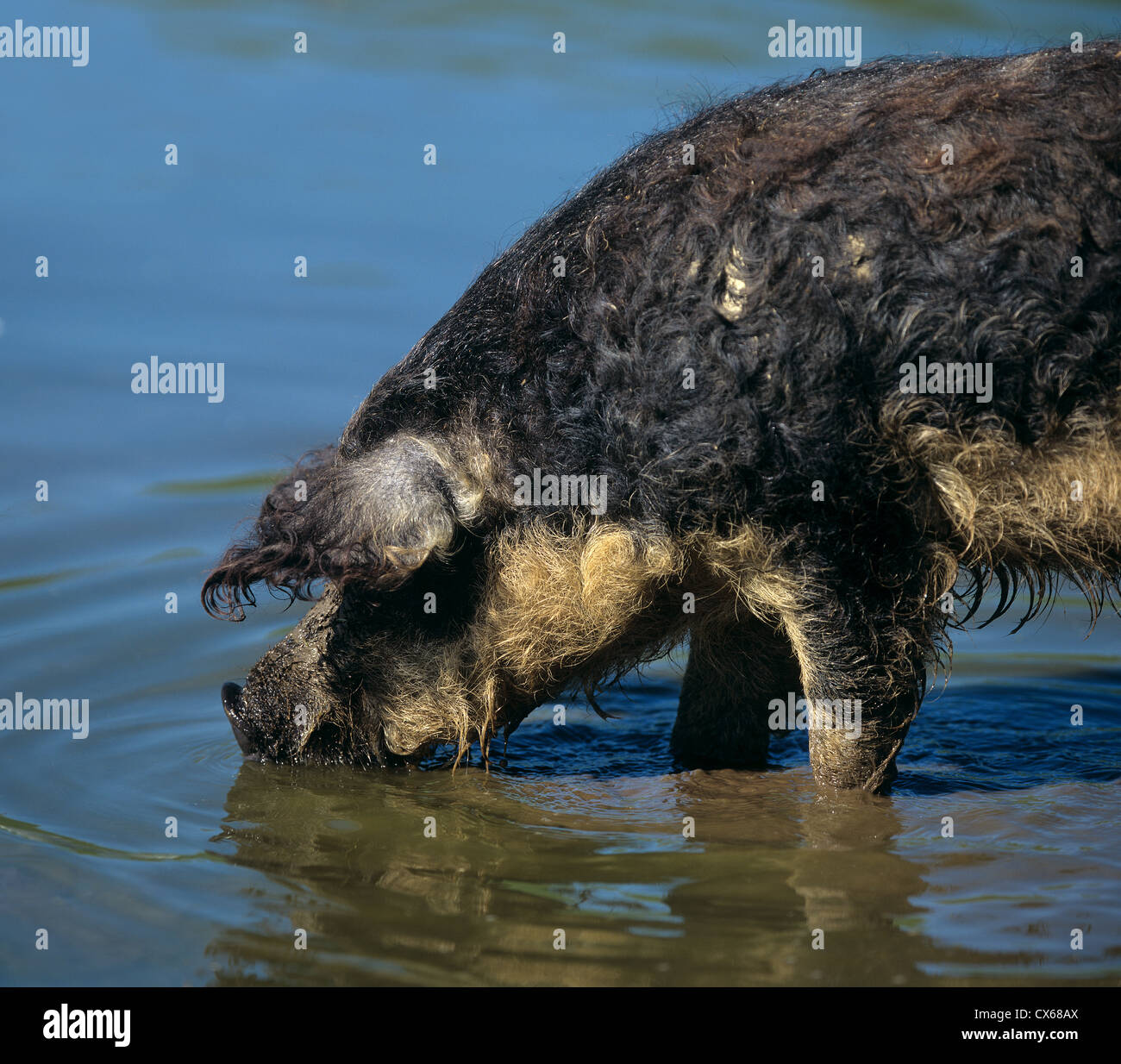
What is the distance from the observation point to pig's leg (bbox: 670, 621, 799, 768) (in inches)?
250

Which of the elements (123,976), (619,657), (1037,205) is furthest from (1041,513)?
(123,976)

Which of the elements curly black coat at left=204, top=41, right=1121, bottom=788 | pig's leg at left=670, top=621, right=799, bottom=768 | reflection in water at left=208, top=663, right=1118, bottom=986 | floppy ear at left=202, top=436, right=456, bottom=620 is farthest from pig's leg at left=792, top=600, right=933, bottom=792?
floppy ear at left=202, top=436, right=456, bottom=620

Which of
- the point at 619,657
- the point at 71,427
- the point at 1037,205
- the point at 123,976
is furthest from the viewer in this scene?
the point at 71,427

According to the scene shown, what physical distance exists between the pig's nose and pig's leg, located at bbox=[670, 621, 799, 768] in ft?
6.16

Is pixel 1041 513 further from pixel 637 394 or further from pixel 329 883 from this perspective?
pixel 329 883

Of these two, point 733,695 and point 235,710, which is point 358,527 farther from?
point 733,695

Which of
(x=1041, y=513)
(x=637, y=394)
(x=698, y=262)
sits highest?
(x=698, y=262)

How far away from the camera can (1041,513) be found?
5203mm

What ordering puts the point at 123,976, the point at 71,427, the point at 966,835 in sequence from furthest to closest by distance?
the point at 71,427 → the point at 966,835 → the point at 123,976

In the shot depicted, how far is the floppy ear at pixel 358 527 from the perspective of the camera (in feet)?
18.0

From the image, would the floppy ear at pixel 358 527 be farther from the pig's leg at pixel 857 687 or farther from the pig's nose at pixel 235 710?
the pig's leg at pixel 857 687

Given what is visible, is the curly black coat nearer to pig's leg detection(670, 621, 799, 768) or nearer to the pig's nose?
pig's leg detection(670, 621, 799, 768)

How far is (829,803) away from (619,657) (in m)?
1.02

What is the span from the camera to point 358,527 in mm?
5504
